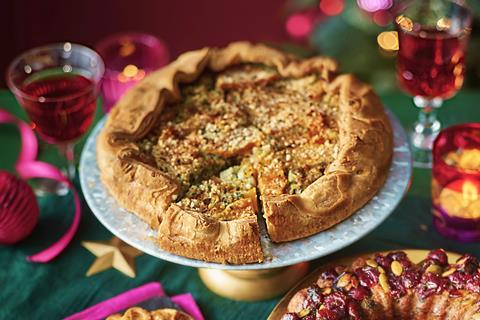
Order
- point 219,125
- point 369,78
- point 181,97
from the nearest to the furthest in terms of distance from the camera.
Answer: point 219,125 < point 181,97 < point 369,78

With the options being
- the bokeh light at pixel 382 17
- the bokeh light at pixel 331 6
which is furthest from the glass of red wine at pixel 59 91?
the bokeh light at pixel 331 6

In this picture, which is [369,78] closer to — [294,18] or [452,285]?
[294,18]

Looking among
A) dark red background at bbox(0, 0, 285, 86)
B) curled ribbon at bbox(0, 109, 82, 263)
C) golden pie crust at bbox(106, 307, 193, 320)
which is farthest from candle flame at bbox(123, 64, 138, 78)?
dark red background at bbox(0, 0, 285, 86)

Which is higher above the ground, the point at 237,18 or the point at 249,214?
the point at 249,214

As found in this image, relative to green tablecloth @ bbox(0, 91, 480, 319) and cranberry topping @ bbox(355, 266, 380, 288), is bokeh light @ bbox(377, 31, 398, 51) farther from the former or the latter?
cranberry topping @ bbox(355, 266, 380, 288)

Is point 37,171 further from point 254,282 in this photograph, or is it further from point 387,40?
point 387,40

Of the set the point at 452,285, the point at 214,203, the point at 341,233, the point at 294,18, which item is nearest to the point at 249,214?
the point at 214,203

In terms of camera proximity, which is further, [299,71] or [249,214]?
[299,71]
